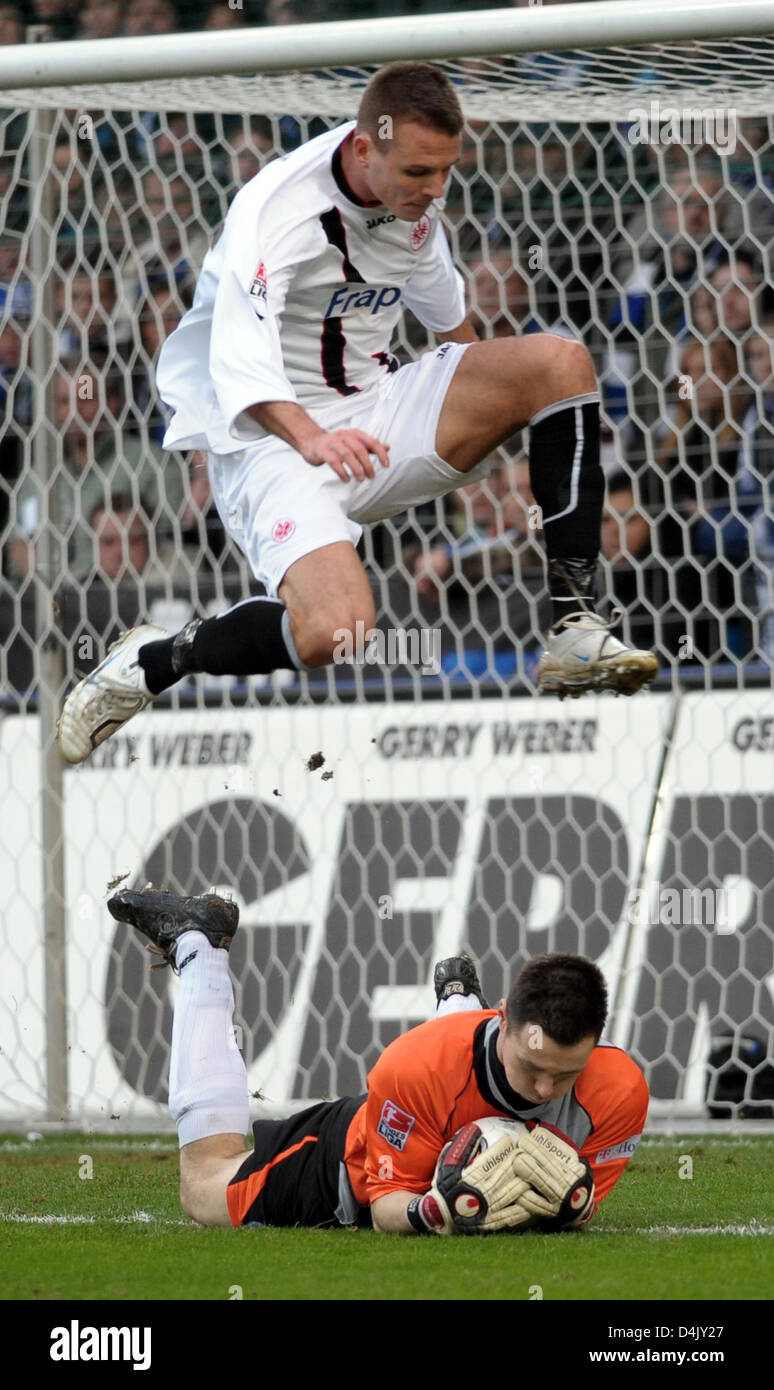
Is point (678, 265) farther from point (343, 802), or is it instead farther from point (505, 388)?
point (505, 388)

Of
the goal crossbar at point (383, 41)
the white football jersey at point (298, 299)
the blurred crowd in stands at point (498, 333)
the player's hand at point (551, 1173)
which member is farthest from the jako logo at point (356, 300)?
the blurred crowd in stands at point (498, 333)

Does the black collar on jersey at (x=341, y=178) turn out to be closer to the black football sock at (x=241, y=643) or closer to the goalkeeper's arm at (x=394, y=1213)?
the black football sock at (x=241, y=643)

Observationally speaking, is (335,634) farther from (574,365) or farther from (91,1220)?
(91,1220)

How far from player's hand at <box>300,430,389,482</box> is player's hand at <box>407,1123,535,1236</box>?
1.44 meters

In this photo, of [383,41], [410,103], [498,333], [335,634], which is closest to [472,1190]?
[335,634]

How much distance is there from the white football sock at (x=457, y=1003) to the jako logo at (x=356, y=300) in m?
1.80

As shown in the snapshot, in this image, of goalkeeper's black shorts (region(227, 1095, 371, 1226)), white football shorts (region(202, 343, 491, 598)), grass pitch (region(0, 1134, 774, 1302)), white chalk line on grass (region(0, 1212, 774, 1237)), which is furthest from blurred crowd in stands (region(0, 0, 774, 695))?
goalkeeper's black shorts (region(227, 1095, 371, 1226))

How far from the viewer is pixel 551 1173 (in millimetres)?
3982

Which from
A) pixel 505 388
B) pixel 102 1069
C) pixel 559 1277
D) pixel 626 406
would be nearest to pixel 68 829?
pixel 102 1069

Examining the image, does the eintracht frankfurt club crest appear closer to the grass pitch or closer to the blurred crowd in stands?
the grass pitch

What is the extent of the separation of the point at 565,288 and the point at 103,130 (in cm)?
234

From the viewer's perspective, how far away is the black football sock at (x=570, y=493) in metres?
4.38

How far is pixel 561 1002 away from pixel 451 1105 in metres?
0.44
